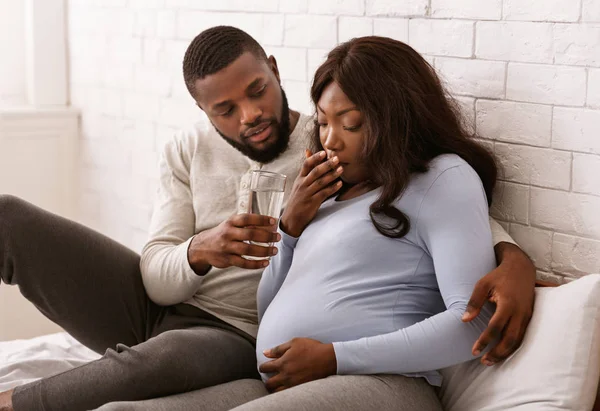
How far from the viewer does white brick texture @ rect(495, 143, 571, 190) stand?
5.60 feet

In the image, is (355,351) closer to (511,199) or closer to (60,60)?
(511,199)

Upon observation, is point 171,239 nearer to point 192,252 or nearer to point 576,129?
point 192,252

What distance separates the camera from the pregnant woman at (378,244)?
1.54 metres

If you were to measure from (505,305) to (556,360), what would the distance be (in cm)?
13

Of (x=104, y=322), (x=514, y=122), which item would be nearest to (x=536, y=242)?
(x=514, y=122)

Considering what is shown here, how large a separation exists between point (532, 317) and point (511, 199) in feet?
1.14

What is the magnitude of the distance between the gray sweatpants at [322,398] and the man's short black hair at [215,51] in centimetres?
71

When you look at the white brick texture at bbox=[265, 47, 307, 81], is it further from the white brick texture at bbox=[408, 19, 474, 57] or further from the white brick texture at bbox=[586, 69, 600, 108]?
the white brick texture at bbox=[586, 69, 600, 108]

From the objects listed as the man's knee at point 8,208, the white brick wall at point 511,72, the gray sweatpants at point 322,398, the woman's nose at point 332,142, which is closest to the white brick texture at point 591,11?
the white brick wall at point 511,72

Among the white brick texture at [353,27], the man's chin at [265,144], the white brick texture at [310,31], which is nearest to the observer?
the man's chin at [265,144]

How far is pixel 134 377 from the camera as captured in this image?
166 centimetres

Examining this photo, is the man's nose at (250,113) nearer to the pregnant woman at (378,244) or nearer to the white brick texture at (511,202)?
the pregnant woman at (378,244)

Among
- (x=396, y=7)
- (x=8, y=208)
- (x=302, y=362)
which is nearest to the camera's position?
(x=302, y=362)

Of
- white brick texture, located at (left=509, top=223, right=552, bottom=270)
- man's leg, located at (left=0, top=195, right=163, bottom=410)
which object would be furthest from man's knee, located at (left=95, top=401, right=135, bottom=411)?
white brick texture, located at (left=509, top=223, right=552, bottom=270)
